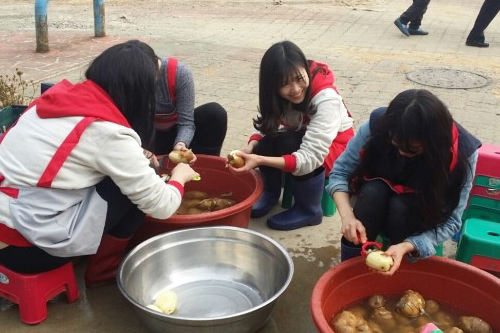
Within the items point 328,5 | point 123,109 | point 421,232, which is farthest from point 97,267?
point 328,5

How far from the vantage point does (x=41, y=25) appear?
236 inches

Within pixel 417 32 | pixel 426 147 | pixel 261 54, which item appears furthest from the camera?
pixel 417 32

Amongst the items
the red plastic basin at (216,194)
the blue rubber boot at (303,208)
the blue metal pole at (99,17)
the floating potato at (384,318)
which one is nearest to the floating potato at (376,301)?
the floating potato at (384,318)

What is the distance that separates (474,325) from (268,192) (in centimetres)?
131

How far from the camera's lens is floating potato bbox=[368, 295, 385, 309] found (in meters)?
2.01

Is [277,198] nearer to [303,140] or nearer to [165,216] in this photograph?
[303,140]

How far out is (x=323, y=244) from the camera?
2.64 m

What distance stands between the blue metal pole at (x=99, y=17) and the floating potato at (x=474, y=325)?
6039 mm

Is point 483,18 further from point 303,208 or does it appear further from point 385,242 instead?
point 385,242

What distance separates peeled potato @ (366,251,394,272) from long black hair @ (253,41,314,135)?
37.4 inches

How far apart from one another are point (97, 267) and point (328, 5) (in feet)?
26.5

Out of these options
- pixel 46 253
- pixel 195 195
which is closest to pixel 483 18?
pixel 195 195

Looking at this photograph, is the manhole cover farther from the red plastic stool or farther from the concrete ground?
the red plastic stool

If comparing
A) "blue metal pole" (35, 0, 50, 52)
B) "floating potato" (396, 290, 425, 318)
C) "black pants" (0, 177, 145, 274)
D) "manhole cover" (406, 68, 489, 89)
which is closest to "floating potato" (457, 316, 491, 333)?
"floating potato" (396, 290, 425, 318)
